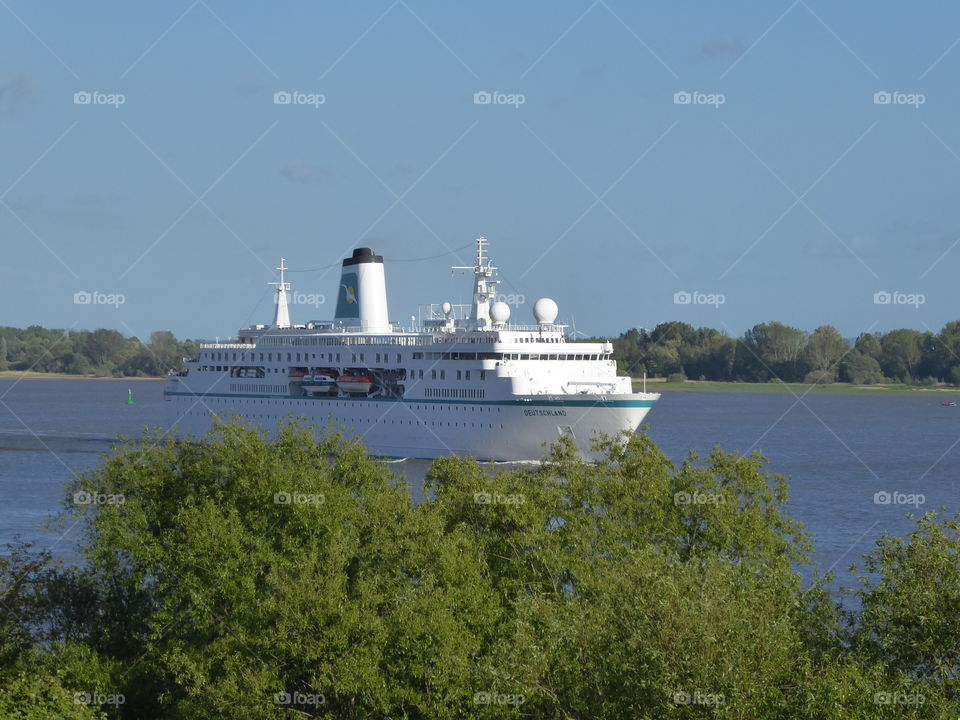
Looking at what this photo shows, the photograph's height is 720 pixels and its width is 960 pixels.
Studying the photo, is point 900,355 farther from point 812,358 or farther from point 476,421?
point 476,421

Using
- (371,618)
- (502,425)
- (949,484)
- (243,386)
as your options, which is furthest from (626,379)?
(371,618)

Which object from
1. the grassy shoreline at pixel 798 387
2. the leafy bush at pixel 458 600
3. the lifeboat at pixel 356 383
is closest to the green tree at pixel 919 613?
the leafy bush at pixel 458 600

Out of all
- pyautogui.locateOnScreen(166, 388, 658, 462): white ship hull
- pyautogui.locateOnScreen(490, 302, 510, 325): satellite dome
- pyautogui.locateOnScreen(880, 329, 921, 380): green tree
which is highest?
pyautogui.locateOnScreen(880, 329, 921, 380): green tree

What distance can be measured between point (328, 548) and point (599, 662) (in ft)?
18.5

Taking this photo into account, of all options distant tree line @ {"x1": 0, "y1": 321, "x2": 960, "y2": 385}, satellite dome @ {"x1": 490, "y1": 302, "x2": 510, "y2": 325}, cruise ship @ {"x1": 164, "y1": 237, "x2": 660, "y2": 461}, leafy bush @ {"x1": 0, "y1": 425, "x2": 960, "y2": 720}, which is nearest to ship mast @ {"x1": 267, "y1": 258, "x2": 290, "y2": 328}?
cruise ship @ {"x1": 164, "y1": 237, "x2": 660, "y2": 461}

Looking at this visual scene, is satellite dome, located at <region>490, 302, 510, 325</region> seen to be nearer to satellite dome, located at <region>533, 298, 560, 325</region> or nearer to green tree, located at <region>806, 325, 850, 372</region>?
satellite dome, located at <region>533, 298, 560, 325</region>

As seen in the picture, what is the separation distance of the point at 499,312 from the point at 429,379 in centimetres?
445

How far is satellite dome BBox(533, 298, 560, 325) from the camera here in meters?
63.7

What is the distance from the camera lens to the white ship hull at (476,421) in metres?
57.5

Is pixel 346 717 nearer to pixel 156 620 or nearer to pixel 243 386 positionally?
pixel 156 620

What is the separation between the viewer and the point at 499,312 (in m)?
63.4

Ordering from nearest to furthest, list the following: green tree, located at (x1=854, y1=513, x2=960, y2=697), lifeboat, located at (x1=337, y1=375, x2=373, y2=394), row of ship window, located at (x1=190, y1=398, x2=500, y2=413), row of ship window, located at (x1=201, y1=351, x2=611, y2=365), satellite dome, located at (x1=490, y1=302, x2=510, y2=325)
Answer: green tree, located at (x1=854, y1=513, x2=960, y2=697), row of ship window, located at (x1=190, y1=398, x2=500, y2=413), row of ship window, located at (x1=201, y1=351, x2=611, y2=365), satellite dome, located at (x1=490, y1=302, x2=510, y2=325), lifeboat, located at (x1=337, y1=375, x2=373, y2=394)

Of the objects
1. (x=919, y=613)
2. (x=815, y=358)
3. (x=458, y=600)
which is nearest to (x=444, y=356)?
(x=458, y=600)

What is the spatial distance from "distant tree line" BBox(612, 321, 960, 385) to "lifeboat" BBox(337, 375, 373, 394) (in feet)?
298
